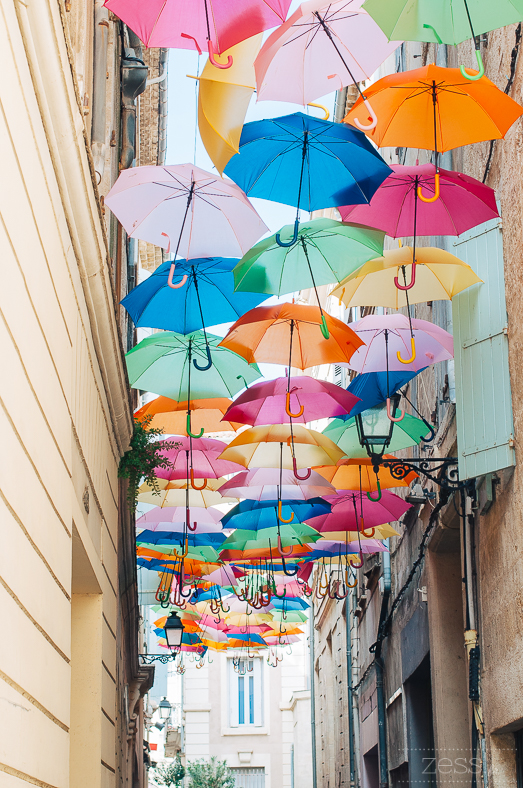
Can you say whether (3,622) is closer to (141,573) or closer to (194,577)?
(194,577)

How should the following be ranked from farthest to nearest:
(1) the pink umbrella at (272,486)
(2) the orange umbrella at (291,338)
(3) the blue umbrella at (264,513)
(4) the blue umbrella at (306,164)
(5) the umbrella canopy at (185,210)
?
(3) the blue umbrella at (264,513)
(1) the pink umbrella at (272,486)
(2) the orange umbrella at (291,338)
(5) the umbrella canopy at (185,210)
(4) the blue umbrella at (306,164)

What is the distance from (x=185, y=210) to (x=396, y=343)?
2817mm

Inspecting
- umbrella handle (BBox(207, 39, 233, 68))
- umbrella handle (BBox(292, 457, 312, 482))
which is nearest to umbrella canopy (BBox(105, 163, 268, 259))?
umbrella handle (BBox(207, 39, 233, 68))

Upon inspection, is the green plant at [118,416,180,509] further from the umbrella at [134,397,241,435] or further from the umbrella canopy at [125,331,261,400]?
the umbrella at [134,397,241,435]

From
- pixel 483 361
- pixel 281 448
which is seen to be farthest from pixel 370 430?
pixel 483 361

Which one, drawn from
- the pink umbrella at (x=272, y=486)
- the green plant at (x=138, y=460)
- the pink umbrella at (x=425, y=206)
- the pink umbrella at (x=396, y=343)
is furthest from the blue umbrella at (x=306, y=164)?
the pink umbrella at (x=272, y=486)

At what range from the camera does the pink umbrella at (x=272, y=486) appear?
35.4ft

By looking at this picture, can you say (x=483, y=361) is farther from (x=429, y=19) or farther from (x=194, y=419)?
(x=194, y=419)

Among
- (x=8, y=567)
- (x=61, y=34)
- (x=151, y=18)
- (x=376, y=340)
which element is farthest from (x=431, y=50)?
(x=8, y=567)

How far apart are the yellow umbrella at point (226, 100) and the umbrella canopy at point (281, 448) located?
3.86m

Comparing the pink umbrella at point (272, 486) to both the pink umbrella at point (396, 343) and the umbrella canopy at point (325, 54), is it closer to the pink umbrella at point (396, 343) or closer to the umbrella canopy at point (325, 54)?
the pink umbrella at point (396, 343)

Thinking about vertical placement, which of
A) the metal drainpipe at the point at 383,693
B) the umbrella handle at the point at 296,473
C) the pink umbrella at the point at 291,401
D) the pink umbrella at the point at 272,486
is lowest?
A: the metal drainpipe at the point at 383,693

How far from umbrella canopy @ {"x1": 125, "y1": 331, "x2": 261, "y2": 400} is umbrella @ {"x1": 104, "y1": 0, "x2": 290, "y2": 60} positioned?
142 inches

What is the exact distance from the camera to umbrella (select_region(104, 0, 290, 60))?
534cm
